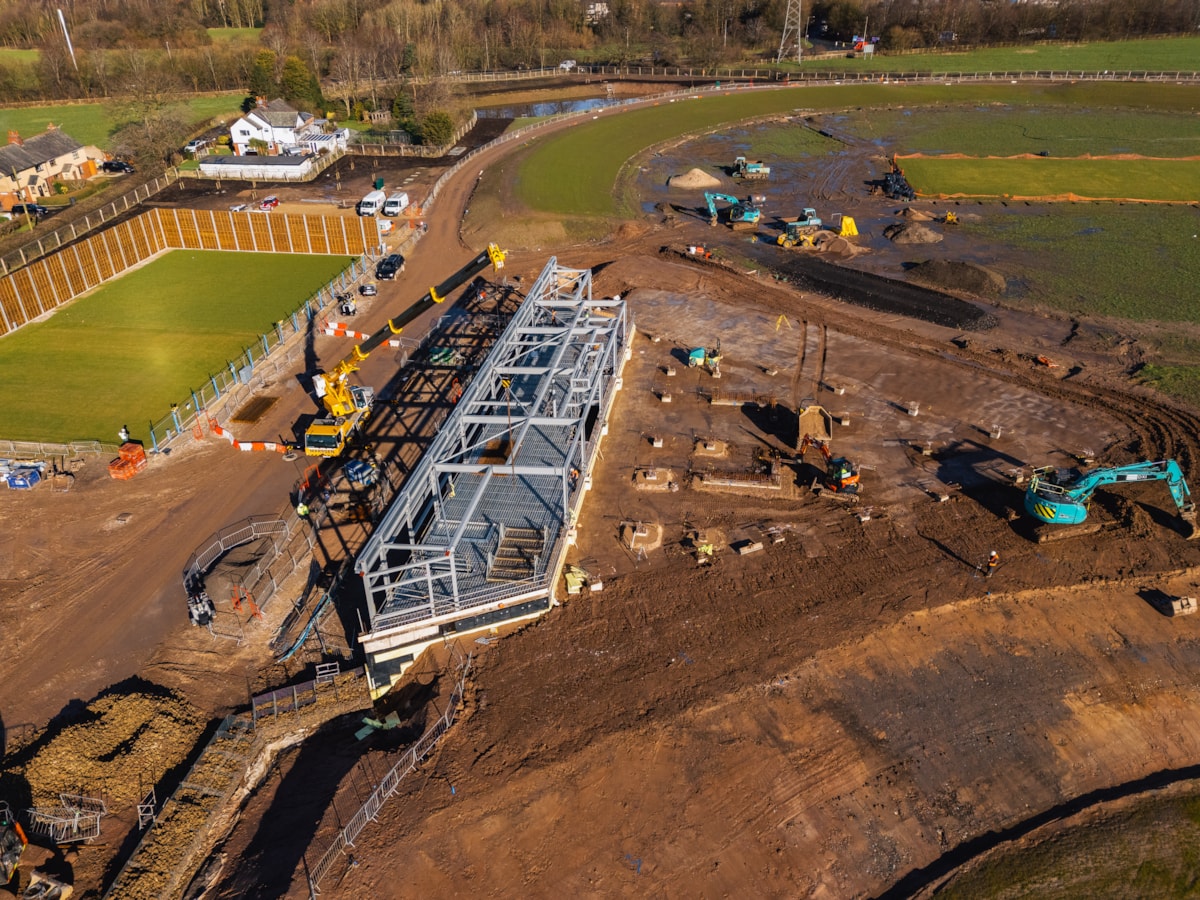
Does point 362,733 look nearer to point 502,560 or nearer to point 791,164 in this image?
point 502,560

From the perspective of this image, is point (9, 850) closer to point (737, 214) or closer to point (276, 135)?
point (737, 214)

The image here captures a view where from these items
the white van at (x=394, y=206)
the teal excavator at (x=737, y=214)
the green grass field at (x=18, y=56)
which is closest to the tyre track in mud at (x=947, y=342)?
the teal excavator at (x=737, y=214)

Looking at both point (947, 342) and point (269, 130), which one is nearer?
point (947, 342)

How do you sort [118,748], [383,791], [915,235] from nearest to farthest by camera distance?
[383,791] → [118,748] → [915,235]

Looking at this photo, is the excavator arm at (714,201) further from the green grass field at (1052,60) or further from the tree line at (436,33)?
the green grass field at (1052,60)

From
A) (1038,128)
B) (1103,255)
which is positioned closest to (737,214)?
(1103,255)

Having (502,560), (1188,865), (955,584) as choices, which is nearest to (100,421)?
(502,560)

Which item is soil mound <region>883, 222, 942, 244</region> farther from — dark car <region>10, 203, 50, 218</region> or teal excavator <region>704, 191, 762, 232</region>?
dark car <region>10, 203, 50, 218</region>
